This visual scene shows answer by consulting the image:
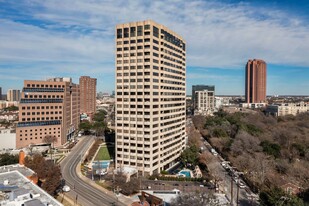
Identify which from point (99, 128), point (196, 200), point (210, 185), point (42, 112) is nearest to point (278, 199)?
point (196, 200)

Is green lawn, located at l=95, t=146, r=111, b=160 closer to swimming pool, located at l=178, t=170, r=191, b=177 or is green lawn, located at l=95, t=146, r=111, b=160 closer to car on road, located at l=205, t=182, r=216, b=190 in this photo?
swimming pool, located at l=178, t=170, r=191, b=177

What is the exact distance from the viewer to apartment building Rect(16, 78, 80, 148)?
8994cm

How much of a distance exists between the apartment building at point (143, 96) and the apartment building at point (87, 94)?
123 m

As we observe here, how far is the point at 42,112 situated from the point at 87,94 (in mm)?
93957

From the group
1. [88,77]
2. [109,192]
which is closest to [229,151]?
[109,192]

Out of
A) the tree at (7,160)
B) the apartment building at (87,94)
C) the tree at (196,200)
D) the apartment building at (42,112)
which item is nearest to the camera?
the tree at (196,200)

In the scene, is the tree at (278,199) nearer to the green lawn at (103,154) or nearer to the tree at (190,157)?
the tree at (190,157)

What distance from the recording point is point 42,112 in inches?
3693

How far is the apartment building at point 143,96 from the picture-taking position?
61.4 meters

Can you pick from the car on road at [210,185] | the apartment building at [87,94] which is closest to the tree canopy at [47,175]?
the car on road at [210,185]

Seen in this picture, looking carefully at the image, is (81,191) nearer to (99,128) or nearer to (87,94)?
(99,128)

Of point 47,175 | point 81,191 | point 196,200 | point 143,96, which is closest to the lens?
point 196,200

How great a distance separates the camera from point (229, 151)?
82.3 metres

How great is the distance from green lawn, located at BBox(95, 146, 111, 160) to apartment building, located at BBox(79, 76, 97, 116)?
96.9m
